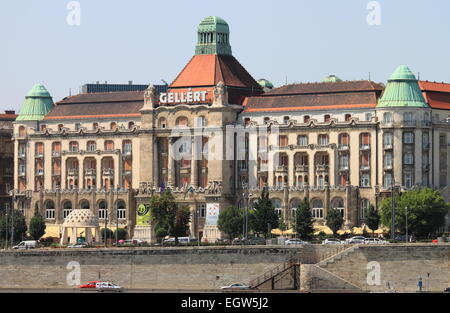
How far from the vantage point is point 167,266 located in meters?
167

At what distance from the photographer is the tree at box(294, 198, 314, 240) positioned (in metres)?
192

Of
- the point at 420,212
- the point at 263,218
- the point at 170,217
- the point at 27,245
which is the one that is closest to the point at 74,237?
the point at 27,245

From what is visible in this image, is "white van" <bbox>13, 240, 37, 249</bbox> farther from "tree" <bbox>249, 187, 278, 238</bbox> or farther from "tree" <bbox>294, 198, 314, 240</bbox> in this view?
"tree" <bbox>294, 198, 314, 240</bbox>

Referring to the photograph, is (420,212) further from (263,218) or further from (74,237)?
(74,237)

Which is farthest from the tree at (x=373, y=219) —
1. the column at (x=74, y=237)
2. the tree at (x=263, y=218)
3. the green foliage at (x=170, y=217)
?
the column at (x=74, y=237)

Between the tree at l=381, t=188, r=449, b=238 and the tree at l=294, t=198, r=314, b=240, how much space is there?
9575 mm

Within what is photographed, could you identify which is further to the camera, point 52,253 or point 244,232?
point 244,232

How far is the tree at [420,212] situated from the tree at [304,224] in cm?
957

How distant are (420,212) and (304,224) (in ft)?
48.4
